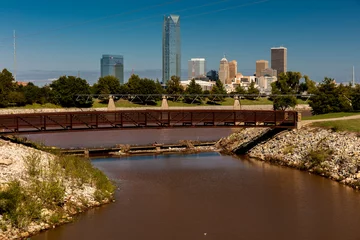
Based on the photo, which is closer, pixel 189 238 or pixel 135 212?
pixel 189 238

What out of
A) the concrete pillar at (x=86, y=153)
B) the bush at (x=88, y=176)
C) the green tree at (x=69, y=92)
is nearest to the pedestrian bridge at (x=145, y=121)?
the concrete pillar at (x=86, y=153)

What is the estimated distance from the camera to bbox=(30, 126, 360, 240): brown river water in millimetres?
26906

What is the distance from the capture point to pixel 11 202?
26188 mm

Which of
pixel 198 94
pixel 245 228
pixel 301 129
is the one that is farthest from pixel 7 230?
pixel 198 94

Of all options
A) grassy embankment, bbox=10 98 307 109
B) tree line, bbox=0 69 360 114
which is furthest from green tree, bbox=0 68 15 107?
grassy embankment, bbox=10 98 307 109

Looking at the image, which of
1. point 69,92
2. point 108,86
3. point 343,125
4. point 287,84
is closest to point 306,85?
point 287,84

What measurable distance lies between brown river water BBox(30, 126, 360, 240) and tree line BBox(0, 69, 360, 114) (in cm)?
4033

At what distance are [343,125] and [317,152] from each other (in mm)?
8061

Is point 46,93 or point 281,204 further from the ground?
point 46,93

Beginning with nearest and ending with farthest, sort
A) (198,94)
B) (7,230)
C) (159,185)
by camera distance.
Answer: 1. (7,230)
2. (159,185)
3. (198,94)

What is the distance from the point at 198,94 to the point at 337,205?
4373 inches

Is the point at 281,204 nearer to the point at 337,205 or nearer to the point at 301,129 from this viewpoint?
the point at 337,205

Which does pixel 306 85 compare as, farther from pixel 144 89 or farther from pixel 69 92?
pixel 69 92

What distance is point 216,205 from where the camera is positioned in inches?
1267
